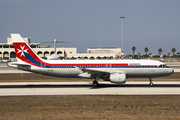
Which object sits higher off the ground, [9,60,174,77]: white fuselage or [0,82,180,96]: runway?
[9,60,174,77]: white fuselage

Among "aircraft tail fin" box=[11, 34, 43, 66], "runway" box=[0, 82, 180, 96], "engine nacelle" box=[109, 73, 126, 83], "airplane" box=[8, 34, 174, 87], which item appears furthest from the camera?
"aircraft tail fin" box=[11, 34, 43, 66]

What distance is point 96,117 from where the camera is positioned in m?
16.3

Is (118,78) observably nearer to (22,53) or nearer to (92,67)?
(92,67)

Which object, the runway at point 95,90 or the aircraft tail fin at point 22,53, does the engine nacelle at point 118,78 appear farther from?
the aircraft tail fin at point 22,53

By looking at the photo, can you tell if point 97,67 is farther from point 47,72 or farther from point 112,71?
point 47,72

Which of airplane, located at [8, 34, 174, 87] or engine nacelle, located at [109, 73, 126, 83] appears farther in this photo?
airplane, located at [8, 34, 174, 87]

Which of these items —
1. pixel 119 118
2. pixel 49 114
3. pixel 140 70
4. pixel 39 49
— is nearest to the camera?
pixel 119 118

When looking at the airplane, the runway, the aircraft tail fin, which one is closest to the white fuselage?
the airplane

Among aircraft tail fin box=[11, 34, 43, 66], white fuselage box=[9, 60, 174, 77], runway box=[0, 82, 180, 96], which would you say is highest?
aircraft tail fin box=[11, 34, 43, 66]

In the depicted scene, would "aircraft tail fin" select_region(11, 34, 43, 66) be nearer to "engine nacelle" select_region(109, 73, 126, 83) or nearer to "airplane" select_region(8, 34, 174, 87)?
"airplane" select_region(8, 34, 174, 87)

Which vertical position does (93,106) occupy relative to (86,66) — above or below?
below

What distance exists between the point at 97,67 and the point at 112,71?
7.72ft

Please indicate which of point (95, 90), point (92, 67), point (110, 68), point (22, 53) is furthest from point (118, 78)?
point (22, 53)

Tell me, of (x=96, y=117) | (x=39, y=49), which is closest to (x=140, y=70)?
(x=96, y=117)
